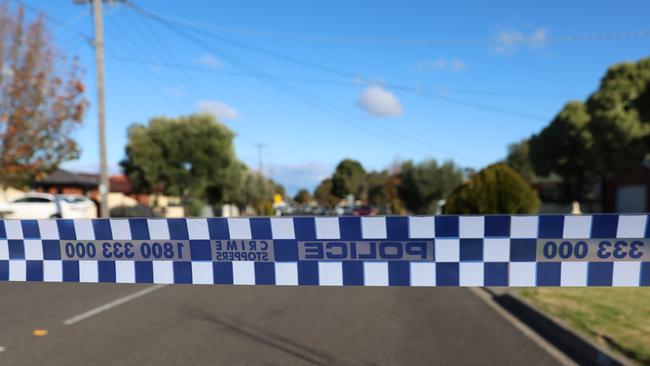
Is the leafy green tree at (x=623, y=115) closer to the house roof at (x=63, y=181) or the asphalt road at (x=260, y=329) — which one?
the asphalt road at (x=260, y=329)

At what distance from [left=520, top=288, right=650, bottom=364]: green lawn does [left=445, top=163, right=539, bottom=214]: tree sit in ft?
12.7

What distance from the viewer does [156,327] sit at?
237 inches

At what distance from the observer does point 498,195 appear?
1198 cm

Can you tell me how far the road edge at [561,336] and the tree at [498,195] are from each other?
434 cm

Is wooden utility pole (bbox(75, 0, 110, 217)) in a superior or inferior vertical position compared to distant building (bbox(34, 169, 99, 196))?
superior

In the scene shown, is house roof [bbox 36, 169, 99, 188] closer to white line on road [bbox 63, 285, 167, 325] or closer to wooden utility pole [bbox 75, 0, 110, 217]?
wooden utility pole [bbox 75, 0, 110, 217]

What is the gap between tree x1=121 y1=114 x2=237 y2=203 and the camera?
37.4 metres

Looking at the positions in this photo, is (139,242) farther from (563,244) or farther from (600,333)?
(600,333)

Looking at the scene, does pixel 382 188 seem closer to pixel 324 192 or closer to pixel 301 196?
pixel 324 192

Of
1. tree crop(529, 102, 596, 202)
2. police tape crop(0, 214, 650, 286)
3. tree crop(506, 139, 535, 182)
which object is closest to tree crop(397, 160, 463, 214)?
tree crop(529, 102, 596, 202)

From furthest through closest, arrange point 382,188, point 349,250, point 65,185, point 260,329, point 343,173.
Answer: point 343,173 < point 382,188 < point 65,185 < point 260,329 < point 349,250

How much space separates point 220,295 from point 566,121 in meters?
31.6

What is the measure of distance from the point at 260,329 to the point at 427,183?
44.2m

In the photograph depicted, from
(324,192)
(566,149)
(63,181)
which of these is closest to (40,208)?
(63,181)
